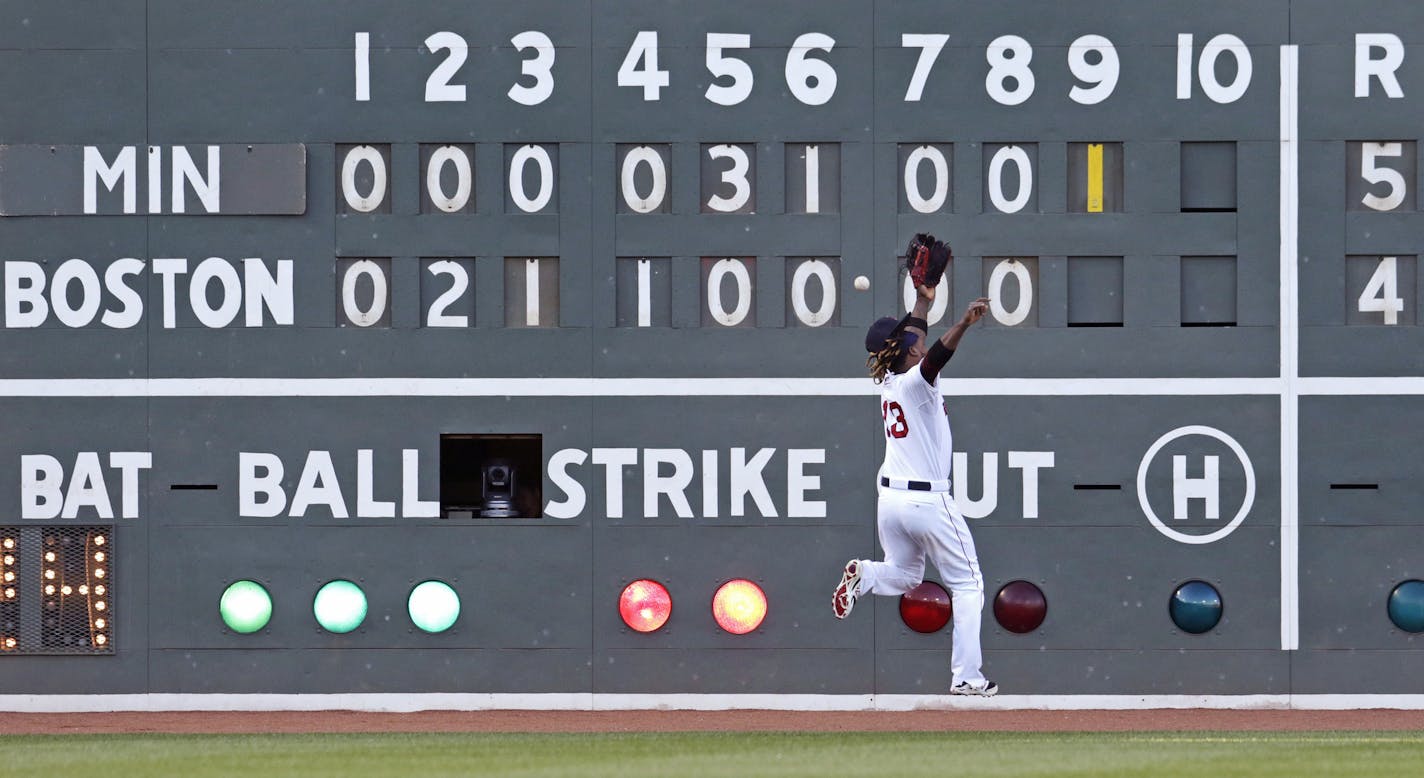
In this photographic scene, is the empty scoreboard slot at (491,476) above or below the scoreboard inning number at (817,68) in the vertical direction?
below

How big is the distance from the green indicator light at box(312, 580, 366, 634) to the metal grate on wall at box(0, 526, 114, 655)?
3.49 ft

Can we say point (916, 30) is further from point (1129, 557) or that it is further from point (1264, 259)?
point (1129, 557)

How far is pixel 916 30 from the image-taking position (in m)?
11.4

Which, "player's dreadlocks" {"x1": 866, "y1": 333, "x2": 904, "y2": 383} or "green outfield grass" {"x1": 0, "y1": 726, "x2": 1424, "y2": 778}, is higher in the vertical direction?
"player's dreadlocks" {"x1": 866, "y1": 333, "x2": 904, "y2": 383}

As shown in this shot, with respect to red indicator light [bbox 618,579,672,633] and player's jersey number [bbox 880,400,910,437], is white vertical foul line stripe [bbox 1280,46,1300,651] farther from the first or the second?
red indicator light [bbox 618,579,672,633]

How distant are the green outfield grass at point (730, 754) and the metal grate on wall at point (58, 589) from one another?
983 mm

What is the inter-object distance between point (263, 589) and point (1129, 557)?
4.37m

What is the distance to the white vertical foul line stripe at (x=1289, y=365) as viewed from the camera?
11289 millimetres

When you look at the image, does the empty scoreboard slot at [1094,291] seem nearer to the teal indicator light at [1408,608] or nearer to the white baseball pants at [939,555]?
the white baseball pants at [939,555]

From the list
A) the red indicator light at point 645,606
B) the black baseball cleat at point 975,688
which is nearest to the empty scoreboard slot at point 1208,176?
the black baseball cleat at point 975,688

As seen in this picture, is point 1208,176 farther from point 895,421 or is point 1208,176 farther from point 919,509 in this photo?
point 919,509

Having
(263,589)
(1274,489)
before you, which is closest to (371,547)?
(263,589)

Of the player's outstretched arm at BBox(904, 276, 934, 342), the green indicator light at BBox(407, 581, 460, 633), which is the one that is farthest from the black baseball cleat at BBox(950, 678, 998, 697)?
the green indicator light at BBox(407, 581, 460, 633)

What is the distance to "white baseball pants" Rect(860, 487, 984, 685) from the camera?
9.94 meters
